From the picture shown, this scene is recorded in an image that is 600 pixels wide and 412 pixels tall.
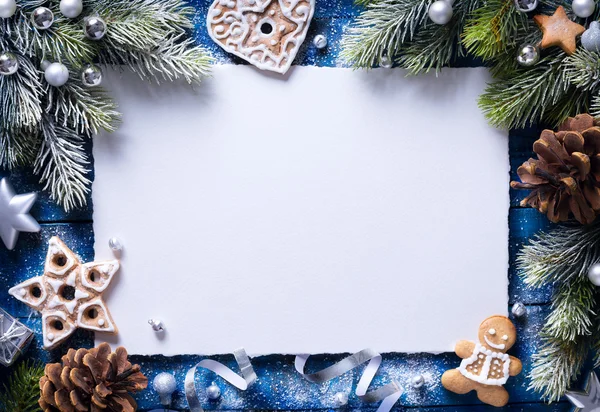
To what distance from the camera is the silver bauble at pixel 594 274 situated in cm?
98

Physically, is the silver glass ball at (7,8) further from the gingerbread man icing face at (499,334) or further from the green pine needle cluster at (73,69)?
the gingerbread man icing face at (499,334)

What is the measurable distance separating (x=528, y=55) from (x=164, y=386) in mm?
817

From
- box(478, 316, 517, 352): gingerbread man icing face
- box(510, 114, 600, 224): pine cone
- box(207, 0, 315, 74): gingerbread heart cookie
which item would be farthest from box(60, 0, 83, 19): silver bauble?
box(478, 316, 517, 352): gingerbread man icing face

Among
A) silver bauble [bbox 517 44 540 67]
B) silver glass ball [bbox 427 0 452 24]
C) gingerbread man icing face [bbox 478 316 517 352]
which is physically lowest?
gingerbread man icing face [bbox 478 316 517 352]

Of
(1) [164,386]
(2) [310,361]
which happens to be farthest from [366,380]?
(1) [164,386]

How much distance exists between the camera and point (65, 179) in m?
1.01

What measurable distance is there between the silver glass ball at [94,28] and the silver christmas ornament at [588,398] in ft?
3.23

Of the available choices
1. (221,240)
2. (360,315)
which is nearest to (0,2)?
(221,240)

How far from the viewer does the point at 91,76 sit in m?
0.99

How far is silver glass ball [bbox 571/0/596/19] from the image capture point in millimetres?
941

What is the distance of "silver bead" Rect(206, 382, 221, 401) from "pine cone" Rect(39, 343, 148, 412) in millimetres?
115

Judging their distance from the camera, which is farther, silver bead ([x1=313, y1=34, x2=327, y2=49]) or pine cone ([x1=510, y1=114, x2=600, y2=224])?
silver bead ([x1=313, y1=34, x2=327, y2=49])

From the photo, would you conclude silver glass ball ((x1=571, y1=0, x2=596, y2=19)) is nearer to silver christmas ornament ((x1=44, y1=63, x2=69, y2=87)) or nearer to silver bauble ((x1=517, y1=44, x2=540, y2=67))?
silver bauble ((x1=517, y1=44, x2=540, y2=67))

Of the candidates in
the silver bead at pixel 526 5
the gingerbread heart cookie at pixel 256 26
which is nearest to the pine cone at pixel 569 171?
the silver bead at pixel 526 5
